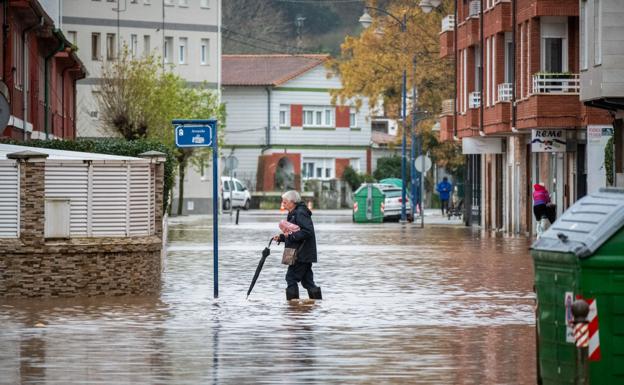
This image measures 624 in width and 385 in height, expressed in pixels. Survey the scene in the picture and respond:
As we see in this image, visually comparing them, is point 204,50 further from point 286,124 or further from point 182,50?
point 286,124

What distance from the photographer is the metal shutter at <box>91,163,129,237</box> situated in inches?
942

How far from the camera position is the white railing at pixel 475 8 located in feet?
190

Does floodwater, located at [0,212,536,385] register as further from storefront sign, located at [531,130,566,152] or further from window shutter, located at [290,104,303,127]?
window shutter, located at [290,104,303,127]

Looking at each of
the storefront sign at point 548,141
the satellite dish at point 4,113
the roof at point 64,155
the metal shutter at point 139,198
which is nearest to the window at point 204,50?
the storefront sign at point 548,141

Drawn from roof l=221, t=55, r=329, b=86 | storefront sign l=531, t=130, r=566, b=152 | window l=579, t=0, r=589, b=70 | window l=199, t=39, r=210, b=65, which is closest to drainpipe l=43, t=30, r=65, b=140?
storefront sign l=531, t=130, r=566, b=152

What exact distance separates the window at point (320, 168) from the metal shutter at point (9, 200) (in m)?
81.9

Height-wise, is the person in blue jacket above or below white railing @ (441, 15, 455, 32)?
below

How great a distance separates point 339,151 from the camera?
10588cm

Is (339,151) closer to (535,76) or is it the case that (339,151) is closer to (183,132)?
(535,76)

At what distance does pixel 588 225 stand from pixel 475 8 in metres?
47.1

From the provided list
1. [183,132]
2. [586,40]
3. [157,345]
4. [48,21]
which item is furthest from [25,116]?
[157,345]

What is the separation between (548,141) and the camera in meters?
46.6

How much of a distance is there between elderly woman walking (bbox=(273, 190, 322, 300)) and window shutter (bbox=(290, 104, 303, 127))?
81.3 metres

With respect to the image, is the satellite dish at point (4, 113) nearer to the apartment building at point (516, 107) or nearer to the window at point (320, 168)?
the apartment building at point (516, 107)
